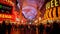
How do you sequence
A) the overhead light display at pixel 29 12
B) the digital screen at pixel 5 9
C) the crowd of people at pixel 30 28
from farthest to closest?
the overhead light display at pixel 29 12
the digital screen at pixel 5 9
the crowd of people at pixel 30 28

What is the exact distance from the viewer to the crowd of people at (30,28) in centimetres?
280

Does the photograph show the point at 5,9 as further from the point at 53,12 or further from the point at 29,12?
the point at 29,12

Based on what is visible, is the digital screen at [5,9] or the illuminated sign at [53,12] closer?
the digital screen at [5,9]

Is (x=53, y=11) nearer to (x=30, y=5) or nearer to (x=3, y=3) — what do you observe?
(x=3, y=3)

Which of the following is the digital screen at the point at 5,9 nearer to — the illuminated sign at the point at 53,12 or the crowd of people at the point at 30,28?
the crowd of people at the point at 30,28

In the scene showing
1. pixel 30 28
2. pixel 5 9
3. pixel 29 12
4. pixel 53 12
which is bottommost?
pixel 30 28

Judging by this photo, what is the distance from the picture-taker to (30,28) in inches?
149

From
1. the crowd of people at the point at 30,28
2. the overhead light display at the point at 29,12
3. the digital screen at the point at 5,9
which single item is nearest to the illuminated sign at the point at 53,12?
the digital screen at the point at 5,9

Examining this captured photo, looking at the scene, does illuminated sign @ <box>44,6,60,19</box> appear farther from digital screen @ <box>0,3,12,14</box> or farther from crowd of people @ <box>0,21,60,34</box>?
crowd of people @ <box>0,21,60,34</box>

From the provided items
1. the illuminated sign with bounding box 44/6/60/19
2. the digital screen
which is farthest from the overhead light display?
the digital screen

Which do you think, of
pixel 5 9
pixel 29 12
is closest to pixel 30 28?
pixel 5 9

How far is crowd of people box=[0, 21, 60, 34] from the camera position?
2.80m

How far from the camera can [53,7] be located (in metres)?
6.02

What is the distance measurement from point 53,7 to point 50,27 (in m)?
3.20
